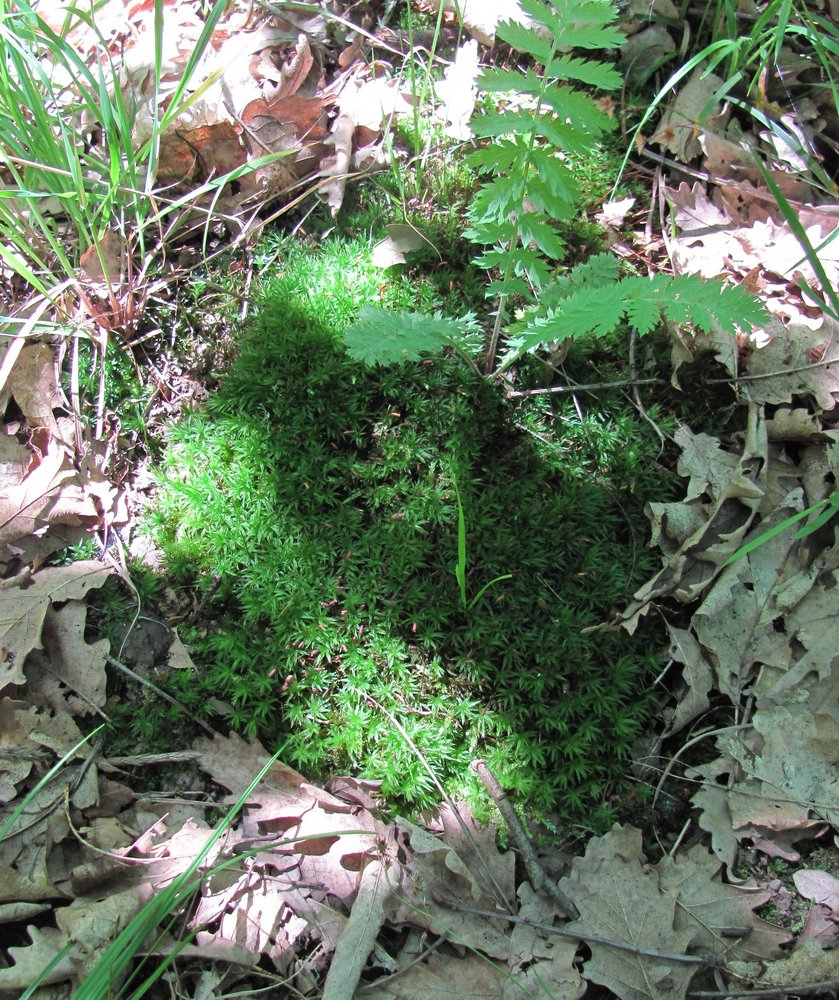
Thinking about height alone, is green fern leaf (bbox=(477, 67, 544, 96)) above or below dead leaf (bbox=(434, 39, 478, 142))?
above

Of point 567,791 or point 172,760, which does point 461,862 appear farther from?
point 172,760

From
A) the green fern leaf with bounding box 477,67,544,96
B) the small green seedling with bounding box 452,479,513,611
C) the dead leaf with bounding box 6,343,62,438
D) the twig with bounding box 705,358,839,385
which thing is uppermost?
the green fern leaf with bounding box 477,67,544,96

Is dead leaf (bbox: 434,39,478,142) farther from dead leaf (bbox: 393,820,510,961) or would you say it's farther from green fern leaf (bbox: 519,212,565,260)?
dead leaf (bbox: 393,820,510,961)

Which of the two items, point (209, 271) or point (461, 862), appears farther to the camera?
point (209, 271)

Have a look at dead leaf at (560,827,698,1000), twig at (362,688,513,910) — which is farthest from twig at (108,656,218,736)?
dead leaf at (560,827,698,1000)

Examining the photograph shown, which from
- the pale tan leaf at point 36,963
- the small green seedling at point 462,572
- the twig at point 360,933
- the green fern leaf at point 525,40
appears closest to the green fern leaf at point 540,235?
the green fern leaf at point 525,40

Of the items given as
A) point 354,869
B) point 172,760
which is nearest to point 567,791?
point 354,869

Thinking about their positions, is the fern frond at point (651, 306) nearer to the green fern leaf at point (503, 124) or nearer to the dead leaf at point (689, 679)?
the green fern leaf at point (503, 124)
